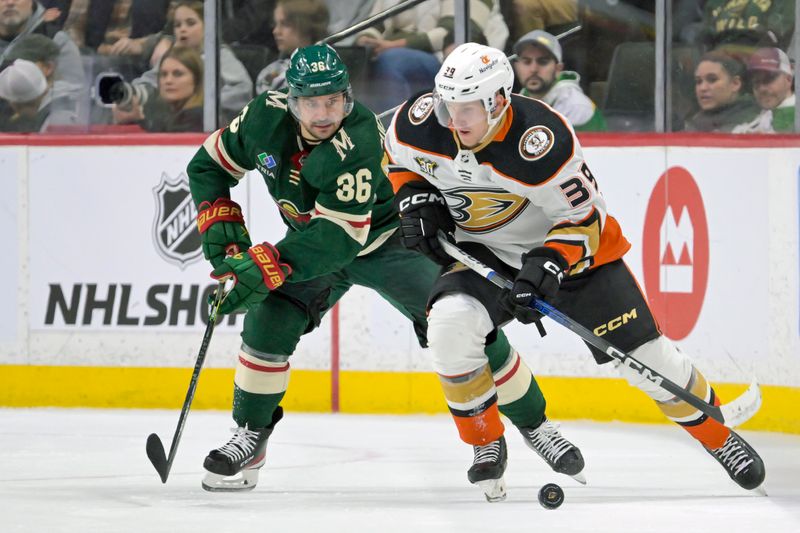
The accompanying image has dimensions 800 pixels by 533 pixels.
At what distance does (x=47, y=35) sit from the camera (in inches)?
236

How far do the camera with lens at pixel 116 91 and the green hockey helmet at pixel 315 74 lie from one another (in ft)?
7.59

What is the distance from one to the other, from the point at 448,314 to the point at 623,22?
92.3 inches

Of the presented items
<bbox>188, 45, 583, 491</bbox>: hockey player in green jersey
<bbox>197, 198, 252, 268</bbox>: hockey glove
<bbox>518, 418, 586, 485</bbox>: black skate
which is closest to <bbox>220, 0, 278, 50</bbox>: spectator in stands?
<bbox>188, 45, 583, 491</bbox>: hockey player in green jersey

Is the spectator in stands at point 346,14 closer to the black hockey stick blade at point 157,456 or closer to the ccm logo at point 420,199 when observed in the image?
the ccm logo at point 420,199

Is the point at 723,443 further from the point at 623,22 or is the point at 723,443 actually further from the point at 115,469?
the point at 623,22

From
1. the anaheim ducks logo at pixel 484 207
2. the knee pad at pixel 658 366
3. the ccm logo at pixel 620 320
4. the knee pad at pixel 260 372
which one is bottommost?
the knee pad at pixel 260 372

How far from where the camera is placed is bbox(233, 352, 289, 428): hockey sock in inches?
157

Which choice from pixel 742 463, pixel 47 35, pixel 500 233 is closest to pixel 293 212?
pixel 500 233

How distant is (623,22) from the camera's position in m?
5.65

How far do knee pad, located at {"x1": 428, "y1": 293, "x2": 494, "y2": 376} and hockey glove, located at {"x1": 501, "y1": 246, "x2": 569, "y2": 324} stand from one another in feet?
0.40

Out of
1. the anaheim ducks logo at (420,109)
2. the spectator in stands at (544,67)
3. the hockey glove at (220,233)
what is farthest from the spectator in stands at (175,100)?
the anaheim ducks logo at (420,109)

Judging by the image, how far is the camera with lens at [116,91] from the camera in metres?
5.94

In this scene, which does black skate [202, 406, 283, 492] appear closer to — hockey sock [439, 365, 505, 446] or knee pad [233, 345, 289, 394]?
knee pad [233, 345, 289, 394]

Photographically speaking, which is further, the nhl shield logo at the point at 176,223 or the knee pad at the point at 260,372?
the nhl shield logo at the point at 176,223
